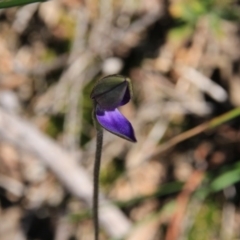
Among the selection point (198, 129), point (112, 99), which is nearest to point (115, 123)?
point (112, 99)

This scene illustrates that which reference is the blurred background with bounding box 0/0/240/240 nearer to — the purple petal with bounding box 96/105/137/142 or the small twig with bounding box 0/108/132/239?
the small twig with bounding box 0/108/132/239

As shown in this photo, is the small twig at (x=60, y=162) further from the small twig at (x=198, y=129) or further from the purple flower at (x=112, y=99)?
the purple flower at (x=112, y=99)

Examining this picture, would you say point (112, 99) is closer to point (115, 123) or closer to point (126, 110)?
point (115, 123)

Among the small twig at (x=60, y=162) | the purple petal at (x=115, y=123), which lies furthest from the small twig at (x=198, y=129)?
the purple petal at (x=115, y=123)

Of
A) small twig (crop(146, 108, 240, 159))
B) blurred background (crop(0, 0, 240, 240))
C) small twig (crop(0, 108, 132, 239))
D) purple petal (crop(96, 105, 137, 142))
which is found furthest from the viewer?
blurred background (crop(0, 0, 240, 240))

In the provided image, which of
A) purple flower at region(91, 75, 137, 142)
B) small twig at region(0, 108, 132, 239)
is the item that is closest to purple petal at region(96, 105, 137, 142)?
purple flower at region(91, 75, 137, 142)

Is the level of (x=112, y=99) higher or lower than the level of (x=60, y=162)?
lower
